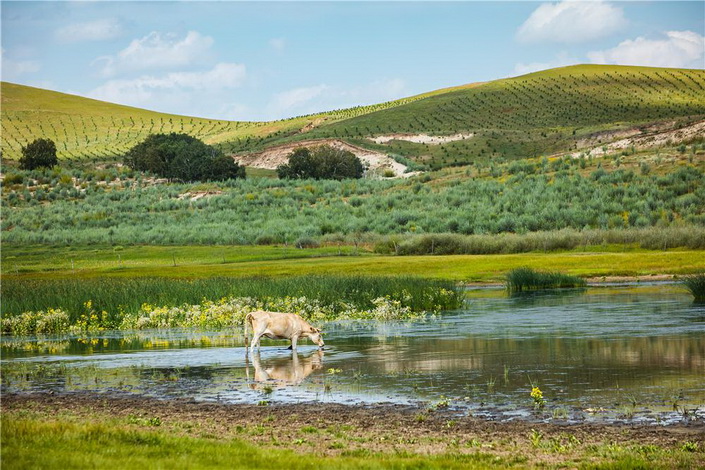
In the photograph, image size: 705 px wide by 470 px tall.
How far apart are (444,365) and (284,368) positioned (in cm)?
385

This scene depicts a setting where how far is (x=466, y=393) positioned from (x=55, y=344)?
16627 millimetres

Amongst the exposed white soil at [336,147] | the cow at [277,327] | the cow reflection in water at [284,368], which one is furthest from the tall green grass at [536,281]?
the exposed white soil at [336,147]

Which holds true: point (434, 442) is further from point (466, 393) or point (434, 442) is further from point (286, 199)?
point (286, 199)

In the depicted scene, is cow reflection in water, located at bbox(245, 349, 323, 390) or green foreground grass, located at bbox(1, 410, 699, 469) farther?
cow reflection in water, located at bbox(245, 349, 323, 390)

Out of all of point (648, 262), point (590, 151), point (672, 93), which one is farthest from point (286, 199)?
point (672, 93)

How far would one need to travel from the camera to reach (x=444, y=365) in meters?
20.8

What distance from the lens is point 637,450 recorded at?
11.5m

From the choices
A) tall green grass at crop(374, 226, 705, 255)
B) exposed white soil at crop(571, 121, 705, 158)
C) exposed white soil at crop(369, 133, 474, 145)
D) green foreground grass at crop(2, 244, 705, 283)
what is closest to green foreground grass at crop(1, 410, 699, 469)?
green foreground grass at crop(2, 244, 705, 283)

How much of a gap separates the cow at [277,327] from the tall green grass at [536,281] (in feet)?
68.6

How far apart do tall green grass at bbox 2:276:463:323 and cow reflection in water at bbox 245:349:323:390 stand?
11208 mm

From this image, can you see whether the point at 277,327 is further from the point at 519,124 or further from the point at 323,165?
the point at 519,124

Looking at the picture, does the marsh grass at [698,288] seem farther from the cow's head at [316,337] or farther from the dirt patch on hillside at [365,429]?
the dirt patch on hillside at [365,429]

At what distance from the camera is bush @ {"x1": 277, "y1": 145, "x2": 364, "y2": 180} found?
450 feet

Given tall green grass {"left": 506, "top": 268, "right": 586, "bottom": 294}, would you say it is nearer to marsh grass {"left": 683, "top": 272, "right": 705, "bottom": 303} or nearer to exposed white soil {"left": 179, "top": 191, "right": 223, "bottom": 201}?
marsh grass {"left": 683, "top": 272, "right": 705, "bottom": 303}
